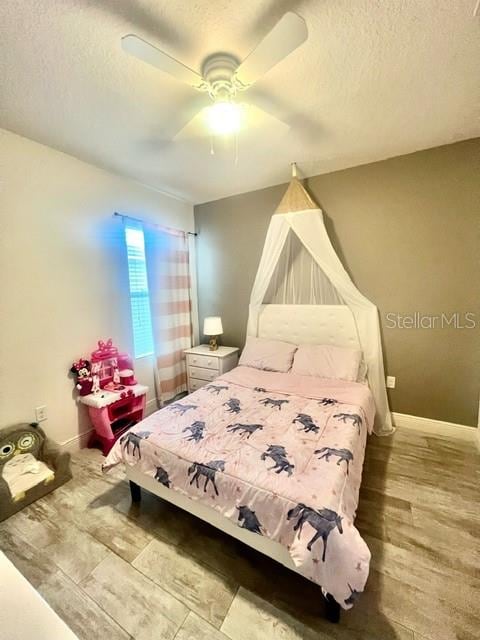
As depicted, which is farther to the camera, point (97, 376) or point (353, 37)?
point (97, 376)

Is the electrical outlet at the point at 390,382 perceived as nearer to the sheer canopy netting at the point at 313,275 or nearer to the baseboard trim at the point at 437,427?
the sheer canopy netting at the point at 313,275

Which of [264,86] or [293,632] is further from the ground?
[264,86]

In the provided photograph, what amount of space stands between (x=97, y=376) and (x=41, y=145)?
1930mm

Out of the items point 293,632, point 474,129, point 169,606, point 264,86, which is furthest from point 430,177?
point 169,606

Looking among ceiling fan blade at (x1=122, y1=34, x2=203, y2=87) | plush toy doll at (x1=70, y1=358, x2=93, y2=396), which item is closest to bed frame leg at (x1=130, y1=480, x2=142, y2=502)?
plush toy doll at (x1=70, y1=358, x2=93, y2=396)

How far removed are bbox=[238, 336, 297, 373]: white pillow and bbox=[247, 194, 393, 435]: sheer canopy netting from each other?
528 millimetres

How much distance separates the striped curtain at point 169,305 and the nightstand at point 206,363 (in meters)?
0.16

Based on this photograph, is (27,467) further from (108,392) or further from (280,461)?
(280,461)

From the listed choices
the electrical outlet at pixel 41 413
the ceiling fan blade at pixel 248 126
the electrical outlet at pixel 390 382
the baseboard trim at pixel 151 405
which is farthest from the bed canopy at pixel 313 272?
the electrical outlet at pixel 41 413

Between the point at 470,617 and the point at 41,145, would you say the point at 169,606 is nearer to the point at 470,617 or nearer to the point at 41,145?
the point at 470,617

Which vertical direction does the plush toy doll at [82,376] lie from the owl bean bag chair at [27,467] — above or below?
above

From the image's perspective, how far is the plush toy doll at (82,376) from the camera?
2314 mm

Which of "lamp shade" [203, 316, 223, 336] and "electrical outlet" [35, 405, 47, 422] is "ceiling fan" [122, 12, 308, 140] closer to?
"lamp shade" [203, 316, 223, 336]

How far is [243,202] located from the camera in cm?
326
